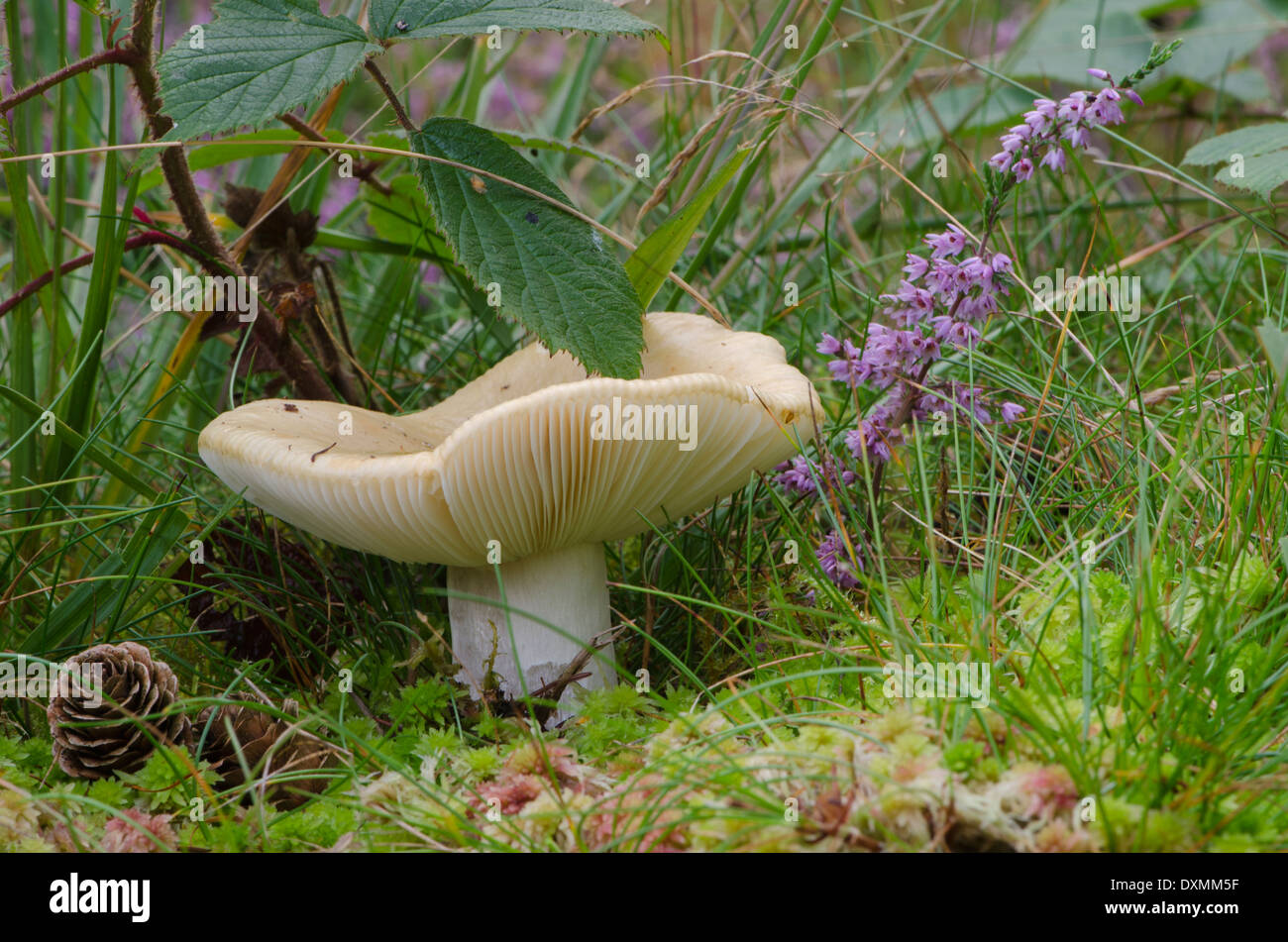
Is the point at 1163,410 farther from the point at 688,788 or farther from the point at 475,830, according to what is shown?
the point at 475,830

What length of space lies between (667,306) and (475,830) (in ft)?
4.76

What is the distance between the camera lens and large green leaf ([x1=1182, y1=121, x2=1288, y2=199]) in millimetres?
2195

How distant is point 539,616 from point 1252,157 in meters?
1.74

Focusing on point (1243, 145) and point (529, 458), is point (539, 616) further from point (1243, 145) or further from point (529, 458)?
point (1243, 145)

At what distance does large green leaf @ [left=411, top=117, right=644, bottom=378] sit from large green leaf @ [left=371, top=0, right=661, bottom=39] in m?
0.17

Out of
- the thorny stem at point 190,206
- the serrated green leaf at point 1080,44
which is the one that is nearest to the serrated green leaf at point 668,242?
the thorny stem at point 190,206

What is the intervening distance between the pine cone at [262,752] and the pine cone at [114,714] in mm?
65

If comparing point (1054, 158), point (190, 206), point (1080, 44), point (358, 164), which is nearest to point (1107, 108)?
point (1054, 158)

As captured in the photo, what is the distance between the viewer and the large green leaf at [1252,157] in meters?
2.20

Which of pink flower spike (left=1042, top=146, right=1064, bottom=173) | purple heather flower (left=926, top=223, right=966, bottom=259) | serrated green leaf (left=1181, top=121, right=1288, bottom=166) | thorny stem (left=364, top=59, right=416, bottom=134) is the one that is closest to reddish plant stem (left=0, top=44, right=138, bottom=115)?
thorny stem (left=364, top=59, right=416, bottom=134)

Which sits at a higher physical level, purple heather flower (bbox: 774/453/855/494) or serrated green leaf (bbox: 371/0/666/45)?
serrated green leaf (bbox: 371/0/666/45)

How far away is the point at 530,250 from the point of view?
1887mm

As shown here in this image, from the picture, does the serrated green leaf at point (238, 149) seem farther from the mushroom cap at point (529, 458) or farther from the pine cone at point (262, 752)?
the pine cone at point (262, 752)

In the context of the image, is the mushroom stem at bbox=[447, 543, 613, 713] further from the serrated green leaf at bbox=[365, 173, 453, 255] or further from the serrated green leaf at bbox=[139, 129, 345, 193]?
the serrated green leaf at bbox=[139, 129, 345, 193]
